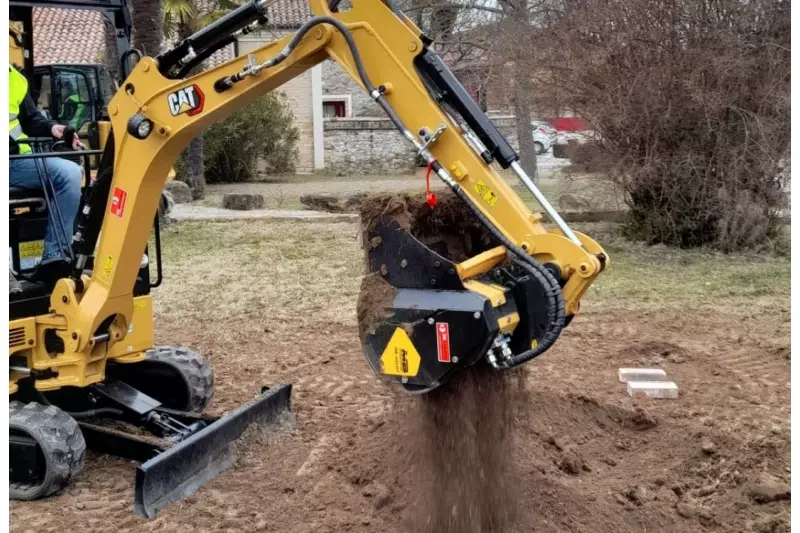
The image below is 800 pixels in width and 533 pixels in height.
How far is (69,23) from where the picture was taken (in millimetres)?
25359

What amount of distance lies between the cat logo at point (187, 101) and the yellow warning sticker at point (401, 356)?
5.02ft

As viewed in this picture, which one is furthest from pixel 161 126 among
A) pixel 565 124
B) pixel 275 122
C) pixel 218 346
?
pixel 275 122

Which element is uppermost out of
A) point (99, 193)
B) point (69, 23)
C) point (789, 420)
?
point (69, 23)

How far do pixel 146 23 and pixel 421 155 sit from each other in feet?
42.6

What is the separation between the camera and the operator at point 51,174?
4785 mm

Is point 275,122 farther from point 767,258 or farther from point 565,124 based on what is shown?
point 767,258

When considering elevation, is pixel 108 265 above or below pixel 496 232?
below

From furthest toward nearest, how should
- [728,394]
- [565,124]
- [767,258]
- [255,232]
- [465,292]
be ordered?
[255,232] → [565,124] → [767,258] → [728,394] → [465,292]

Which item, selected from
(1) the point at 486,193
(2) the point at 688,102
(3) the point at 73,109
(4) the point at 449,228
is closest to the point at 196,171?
(2) the point at 688,102

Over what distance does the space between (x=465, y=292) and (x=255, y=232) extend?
9.87 m

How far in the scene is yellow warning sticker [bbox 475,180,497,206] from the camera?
355 cm

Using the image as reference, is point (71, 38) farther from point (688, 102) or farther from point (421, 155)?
point (421, 155)

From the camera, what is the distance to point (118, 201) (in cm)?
448

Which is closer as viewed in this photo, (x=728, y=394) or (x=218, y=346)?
(x=728, y=394)
